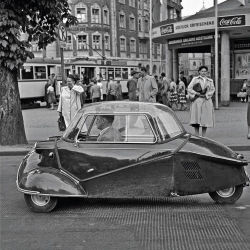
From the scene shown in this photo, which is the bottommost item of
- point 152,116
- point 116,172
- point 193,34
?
point 116,172

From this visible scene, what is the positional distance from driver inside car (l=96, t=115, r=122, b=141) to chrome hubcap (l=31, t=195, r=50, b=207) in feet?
3.33

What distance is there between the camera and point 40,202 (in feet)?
19.1

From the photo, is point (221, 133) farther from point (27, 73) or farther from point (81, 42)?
point (81, 42)

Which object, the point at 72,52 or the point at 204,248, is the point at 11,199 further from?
the point at 72,52

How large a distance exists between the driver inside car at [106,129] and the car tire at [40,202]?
3.28ft

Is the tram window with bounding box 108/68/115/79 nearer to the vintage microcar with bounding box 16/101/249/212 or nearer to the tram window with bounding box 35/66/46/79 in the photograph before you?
the tram window with bounding box 35/66/46/79

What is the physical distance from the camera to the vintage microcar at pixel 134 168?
5.70 m

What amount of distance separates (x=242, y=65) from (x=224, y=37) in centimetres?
342

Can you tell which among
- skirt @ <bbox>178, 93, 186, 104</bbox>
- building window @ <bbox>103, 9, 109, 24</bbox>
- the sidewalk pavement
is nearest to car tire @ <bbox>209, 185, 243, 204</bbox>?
the sidewalk pavement

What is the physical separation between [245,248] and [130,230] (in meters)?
1.25

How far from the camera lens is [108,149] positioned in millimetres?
5809

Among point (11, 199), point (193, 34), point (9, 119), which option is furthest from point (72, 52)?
point (11, 199)

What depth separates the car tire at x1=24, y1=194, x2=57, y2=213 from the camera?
577 cm

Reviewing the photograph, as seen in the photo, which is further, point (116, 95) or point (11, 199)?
point (116, 95)
